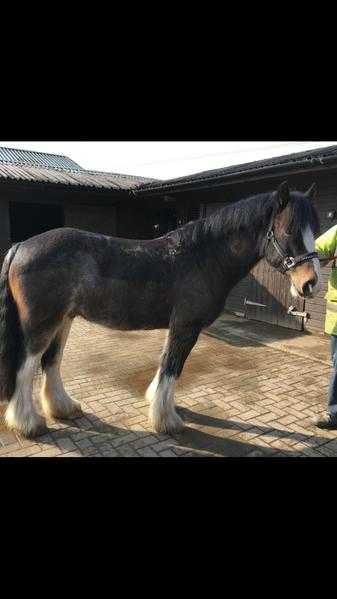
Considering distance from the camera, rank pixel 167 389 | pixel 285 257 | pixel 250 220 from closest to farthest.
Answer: pixel 285 257, pixel 250 220, pixel 167 389

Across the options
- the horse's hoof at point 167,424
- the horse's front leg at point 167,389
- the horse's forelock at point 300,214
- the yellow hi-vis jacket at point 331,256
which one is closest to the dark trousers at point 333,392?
the yellow hi-vis jacket at point 331,256

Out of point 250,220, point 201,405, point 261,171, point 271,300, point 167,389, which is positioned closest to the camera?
point 250,220

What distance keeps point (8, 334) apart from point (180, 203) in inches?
339

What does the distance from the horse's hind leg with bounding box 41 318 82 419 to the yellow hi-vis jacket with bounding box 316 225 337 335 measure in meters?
2.60

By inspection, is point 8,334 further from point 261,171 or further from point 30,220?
point 30,220

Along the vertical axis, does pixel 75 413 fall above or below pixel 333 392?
below

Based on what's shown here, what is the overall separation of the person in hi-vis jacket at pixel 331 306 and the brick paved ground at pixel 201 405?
0.56 ft

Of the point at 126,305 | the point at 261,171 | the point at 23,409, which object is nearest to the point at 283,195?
the point at 126,305

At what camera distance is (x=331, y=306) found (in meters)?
3.49

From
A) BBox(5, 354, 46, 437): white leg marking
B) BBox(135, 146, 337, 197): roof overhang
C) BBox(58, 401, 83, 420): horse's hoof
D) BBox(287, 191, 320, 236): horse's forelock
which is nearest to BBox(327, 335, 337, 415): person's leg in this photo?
BBox(287, 191, 320, 236): horse's forelock

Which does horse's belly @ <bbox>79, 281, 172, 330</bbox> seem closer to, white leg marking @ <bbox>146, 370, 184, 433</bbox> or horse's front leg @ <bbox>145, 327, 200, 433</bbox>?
horse's front leg @ <bbox>145, 327, 200, 433</bbox>

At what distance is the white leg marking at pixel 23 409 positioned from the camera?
3.21 m

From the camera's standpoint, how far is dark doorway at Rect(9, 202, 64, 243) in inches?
502

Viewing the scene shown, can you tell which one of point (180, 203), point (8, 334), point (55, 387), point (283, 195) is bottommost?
point (55, 387)
